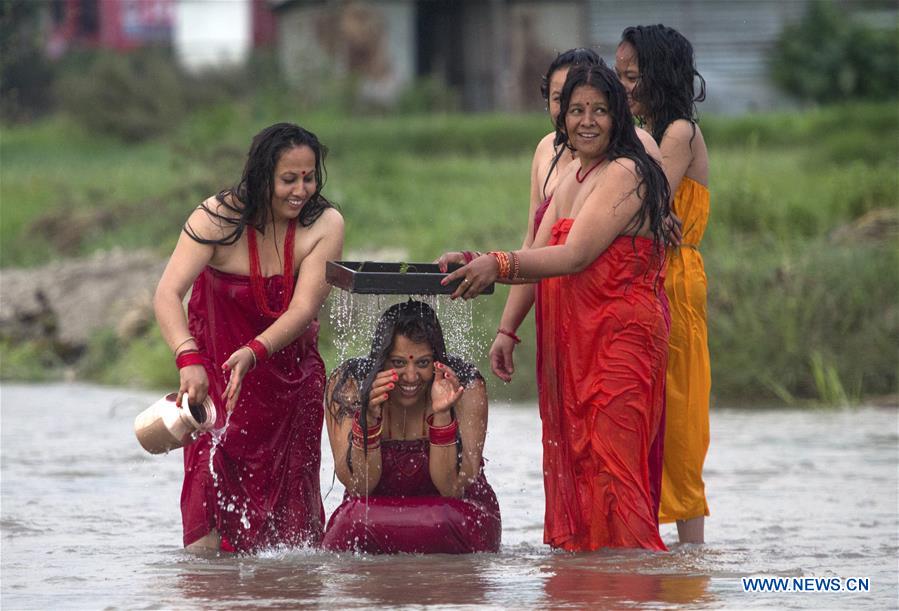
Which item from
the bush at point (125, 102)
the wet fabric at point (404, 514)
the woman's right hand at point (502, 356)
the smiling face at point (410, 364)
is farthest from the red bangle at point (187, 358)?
the bush at point (125, 102)

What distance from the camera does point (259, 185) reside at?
19.3 feet

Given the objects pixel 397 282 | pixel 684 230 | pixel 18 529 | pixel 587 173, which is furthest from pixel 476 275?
pixel 18 529

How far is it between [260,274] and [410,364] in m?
0.61

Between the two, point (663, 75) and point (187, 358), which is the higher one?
point (663, 75)

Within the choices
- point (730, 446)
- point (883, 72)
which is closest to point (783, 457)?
point (730, 446)

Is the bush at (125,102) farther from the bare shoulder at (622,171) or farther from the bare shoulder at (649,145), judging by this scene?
the bare shoulder at (622,171)

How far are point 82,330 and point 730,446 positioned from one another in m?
6.63

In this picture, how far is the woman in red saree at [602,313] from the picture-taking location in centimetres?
561

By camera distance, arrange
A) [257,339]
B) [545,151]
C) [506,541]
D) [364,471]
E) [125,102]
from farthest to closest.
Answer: [125,102]
[506,541]
[545,151]
[364,471]
[257,339]

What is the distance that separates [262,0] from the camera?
33.0 m

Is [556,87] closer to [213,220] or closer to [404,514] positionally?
[213,220]

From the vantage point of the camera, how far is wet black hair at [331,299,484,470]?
5848mm

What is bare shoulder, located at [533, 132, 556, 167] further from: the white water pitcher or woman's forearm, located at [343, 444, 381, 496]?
the white water pitcher

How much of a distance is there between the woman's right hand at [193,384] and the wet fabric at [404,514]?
0.72 meters
